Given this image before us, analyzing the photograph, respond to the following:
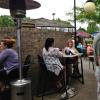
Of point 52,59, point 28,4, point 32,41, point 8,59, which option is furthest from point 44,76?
point 28,4

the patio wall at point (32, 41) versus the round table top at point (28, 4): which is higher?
the round table top at point (28, 4)

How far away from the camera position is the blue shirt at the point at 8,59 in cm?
548

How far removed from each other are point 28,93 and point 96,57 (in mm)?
1444

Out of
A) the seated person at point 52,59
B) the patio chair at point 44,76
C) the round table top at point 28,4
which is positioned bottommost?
the patio chair at point 44,76

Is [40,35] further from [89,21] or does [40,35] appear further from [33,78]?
[89,21]

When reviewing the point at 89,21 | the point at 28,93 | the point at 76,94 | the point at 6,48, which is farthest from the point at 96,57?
the point at 89,21

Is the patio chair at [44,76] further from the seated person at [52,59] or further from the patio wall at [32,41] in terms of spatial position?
the patio wall at [32,41]

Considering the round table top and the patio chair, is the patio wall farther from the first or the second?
the round table top

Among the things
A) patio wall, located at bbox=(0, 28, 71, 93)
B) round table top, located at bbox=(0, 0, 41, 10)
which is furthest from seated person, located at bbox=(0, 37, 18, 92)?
round table top, located at bbox=(0, 0, 41, 10)

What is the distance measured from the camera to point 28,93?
461 centimetres

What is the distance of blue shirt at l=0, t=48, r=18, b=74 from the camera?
548 centimetres

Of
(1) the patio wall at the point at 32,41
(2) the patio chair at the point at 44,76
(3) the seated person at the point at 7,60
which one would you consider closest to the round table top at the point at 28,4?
(3) the seated person at the point at 7,60

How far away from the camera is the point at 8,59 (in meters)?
5.58

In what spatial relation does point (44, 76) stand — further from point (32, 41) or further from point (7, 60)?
point (7, 60)
